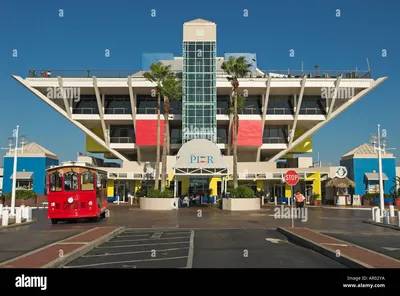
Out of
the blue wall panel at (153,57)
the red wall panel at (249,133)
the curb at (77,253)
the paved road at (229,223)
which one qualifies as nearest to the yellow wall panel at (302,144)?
the red wall panel at (249,133)

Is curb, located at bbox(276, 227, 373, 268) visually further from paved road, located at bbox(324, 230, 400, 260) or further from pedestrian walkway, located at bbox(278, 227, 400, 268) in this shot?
paved road, located at bbox(324, 230, 400, 260)

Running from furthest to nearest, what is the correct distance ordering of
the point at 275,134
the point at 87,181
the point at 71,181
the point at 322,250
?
the point at 275,134, the point at 87,181, the point at 71,181, the point at 322,250

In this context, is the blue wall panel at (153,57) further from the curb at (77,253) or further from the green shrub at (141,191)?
the curb at (77,253)

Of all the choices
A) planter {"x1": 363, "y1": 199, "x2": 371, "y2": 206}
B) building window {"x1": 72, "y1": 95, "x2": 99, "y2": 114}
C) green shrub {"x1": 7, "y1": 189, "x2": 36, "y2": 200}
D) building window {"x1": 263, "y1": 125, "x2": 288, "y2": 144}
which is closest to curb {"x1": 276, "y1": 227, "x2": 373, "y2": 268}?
planter {"x1": 363, "y1": 199, "x2": 371, "y2": 206}

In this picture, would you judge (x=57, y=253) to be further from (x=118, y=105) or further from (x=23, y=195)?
(x=118, y=105)

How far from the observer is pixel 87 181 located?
20.7 m

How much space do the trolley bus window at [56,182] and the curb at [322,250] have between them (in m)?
11.2

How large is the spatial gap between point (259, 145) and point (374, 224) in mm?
28271

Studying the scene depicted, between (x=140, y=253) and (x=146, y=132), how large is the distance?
38.2m

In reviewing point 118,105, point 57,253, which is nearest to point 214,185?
point 118,105

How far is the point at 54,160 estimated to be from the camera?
52312 millimetres

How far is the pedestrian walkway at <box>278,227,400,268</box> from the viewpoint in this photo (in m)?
8.50

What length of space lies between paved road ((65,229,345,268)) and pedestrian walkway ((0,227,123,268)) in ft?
0.75
